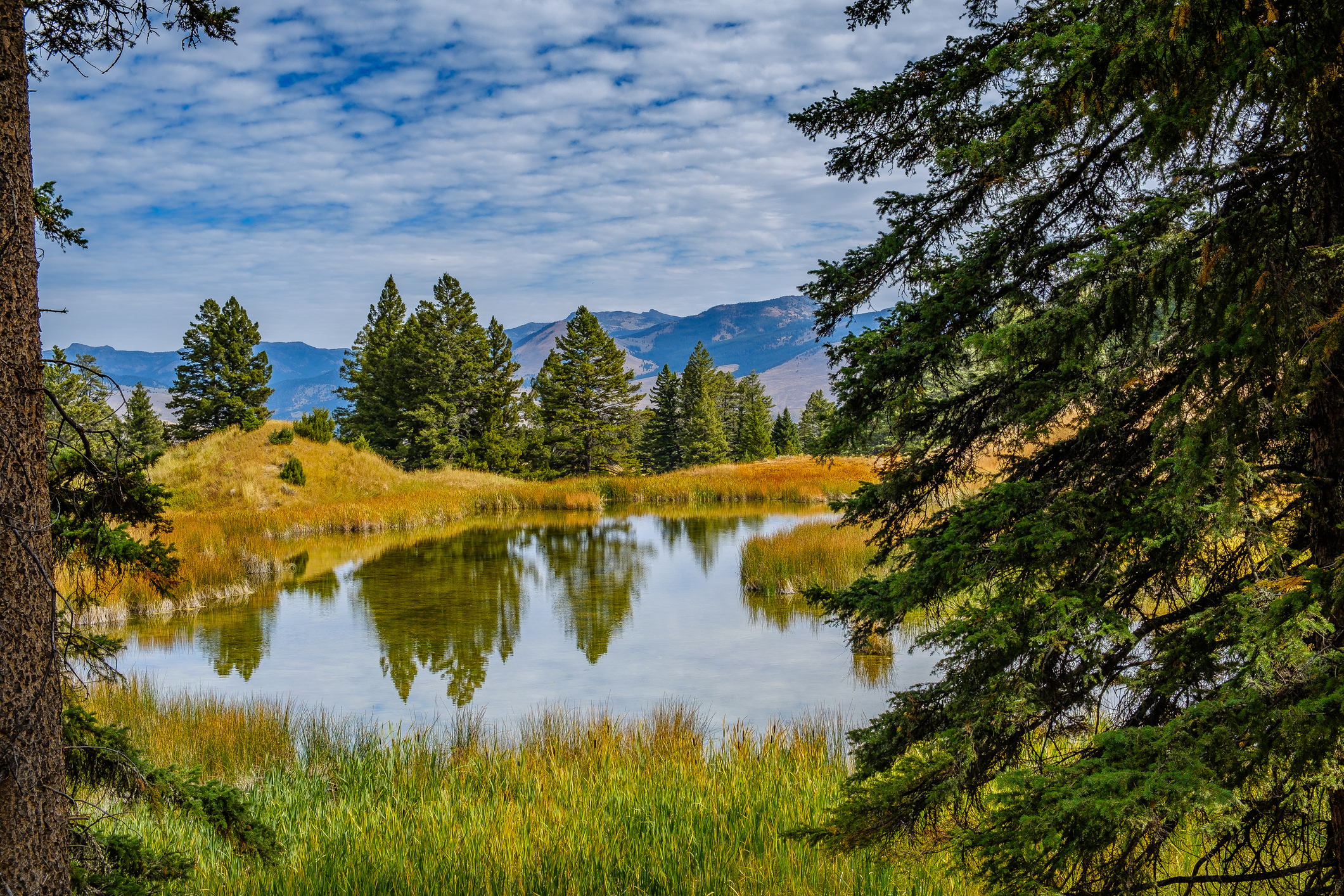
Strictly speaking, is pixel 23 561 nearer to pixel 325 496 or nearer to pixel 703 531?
pixel 703 531

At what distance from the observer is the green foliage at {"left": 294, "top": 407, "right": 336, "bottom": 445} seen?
104ft

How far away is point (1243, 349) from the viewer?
6.55ft

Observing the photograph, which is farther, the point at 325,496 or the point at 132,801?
the point at 325,496

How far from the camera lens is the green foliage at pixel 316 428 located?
104 feet

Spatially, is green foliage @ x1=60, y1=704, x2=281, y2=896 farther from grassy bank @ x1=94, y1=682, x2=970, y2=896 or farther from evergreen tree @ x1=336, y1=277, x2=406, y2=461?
evergreen tree @ x1=336, y1=277, x2=406, y2=461

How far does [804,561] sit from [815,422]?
59.0m

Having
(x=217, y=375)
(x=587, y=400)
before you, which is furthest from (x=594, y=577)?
(x=217, y=375)

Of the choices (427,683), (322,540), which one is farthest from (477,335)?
(427,683)

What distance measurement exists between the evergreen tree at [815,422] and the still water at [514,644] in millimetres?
3033

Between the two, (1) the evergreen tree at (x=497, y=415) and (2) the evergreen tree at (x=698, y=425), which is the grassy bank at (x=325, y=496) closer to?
(1) the evergreen tree at (x=497, y=415)

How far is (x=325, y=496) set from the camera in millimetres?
28781

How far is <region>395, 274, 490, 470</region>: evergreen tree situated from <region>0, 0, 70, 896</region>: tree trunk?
39.0 m

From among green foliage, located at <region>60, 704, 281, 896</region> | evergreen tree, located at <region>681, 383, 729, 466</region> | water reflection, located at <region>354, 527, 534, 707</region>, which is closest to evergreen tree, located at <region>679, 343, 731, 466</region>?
evergreen tree, located at <region>681, 383, 729, 466</region>

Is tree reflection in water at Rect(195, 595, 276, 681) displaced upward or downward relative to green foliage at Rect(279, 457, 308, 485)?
downward
